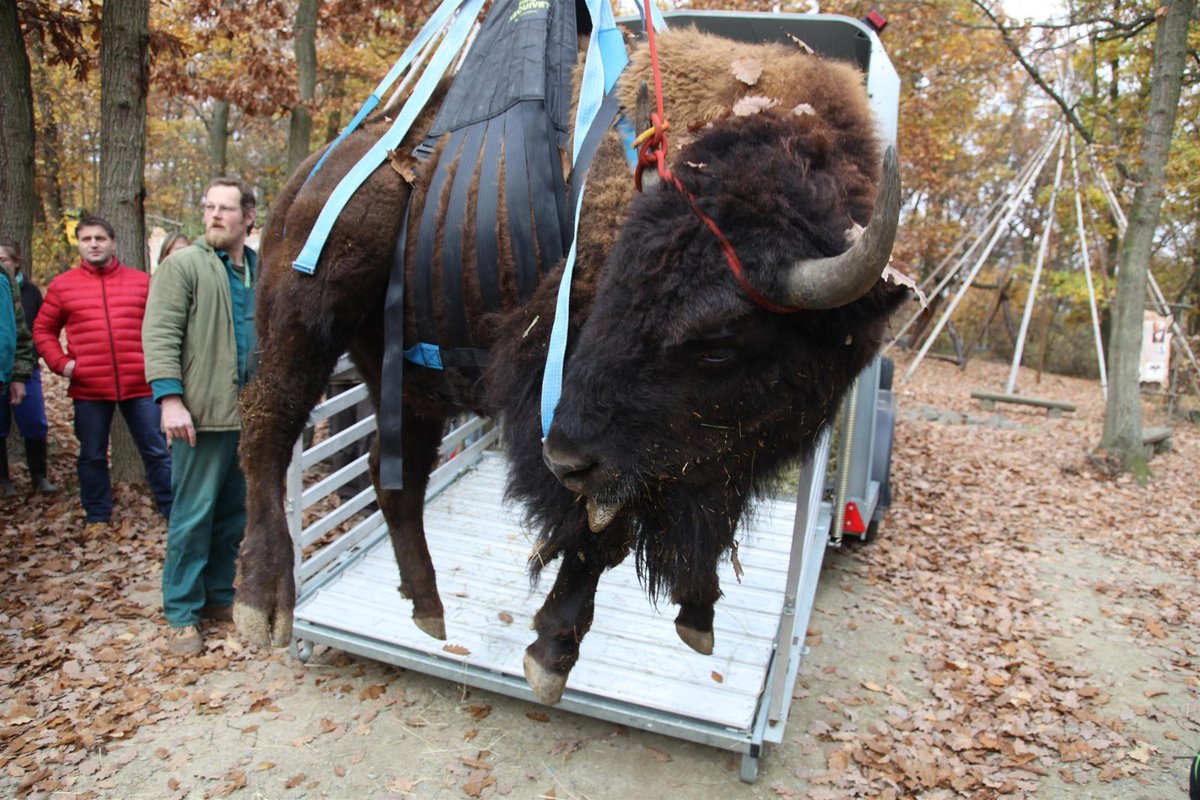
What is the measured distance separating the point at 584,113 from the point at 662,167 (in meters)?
0.49

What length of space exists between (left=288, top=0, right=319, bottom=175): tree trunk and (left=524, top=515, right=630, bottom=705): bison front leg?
867cm

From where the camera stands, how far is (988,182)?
23.4 meters

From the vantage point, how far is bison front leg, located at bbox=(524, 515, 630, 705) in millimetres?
2520

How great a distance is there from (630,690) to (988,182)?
2403 centimetres

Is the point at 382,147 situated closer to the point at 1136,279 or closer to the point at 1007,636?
the point at 1007,636

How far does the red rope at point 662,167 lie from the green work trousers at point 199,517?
3.41 metres

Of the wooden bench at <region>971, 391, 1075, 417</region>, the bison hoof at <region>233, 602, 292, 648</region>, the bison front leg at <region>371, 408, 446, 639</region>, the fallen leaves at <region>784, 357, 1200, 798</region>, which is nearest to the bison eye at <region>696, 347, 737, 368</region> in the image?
the bison front leg at <region>371, 408, 446, 639</region>

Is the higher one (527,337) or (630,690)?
(527,337)

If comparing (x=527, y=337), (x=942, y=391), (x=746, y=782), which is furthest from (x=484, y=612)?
(x=942, y=391)

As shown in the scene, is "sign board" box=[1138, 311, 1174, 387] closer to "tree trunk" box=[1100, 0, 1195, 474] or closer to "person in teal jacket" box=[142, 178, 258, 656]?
"tree trunk" box=[1100, 0, 1195, 474]

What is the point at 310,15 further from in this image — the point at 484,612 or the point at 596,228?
the point at 596,228

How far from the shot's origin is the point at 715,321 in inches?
77.0

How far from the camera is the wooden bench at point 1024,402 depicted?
44.9 feet

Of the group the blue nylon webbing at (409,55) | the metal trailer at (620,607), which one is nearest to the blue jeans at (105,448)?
the metal trailer at (620,607)
